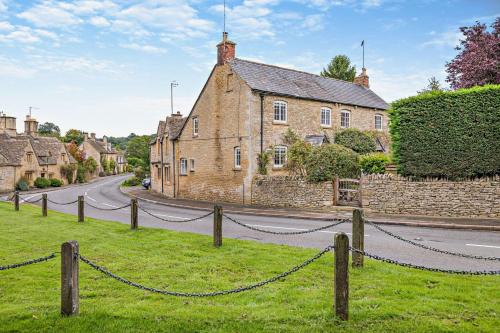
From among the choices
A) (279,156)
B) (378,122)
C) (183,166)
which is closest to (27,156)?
(183,166)

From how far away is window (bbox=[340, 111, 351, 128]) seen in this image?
115ft

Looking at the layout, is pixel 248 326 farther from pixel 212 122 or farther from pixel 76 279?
pixel 212 122

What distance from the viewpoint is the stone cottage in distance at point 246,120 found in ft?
96.7

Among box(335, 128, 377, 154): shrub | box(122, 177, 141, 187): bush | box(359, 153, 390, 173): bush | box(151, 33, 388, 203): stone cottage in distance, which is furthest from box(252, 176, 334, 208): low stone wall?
box(122, 177, 141, 187): bush

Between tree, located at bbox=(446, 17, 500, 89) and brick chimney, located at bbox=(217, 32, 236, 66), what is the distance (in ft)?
52.1

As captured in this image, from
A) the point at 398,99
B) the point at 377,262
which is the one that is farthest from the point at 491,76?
the point at 377,262

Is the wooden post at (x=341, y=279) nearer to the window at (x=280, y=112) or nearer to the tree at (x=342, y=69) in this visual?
the window at (x=280, y=112)

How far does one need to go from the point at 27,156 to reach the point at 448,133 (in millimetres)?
51289

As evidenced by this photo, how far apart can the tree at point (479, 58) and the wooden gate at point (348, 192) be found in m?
10.4

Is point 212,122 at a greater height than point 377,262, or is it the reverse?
point 212,122

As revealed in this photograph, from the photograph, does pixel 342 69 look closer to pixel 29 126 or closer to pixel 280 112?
pixel 280 112

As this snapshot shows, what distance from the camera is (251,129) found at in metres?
29.0

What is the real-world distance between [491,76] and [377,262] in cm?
2150

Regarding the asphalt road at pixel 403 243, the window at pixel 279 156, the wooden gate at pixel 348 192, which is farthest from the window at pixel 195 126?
the asphalt road at pixel 403 243
